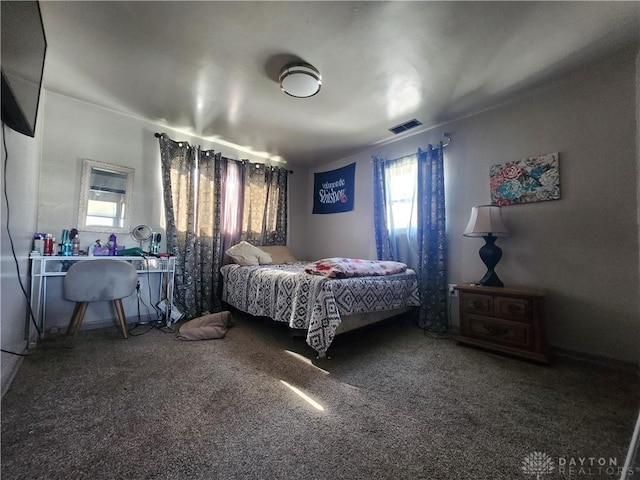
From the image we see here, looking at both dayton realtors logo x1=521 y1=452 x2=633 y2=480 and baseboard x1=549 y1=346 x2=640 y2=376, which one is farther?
baseboard x1=549 y1=346 x2=640 y2=376

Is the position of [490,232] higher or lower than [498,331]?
higher

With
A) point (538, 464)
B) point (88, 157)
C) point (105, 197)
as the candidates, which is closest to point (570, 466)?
point (538, 464)

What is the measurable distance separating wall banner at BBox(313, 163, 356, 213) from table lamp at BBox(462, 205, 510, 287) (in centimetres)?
187

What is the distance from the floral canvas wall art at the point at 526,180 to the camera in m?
2.19

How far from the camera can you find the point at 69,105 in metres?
2.52

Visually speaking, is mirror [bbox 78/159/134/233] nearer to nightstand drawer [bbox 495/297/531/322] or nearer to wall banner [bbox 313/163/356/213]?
wall banner [bbox 313/163/356/213]

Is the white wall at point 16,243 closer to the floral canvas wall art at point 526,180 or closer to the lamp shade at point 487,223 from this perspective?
the lamp shade at point 487,223

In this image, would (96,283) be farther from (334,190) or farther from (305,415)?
(334,190)

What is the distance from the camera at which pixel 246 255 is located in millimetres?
3201

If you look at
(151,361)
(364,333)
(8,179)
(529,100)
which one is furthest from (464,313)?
(8,179)

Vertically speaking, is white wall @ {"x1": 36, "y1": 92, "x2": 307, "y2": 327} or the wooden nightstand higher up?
white wall @ {"x1": 36, "y1": 92, "x2": 307, "y2": 327}

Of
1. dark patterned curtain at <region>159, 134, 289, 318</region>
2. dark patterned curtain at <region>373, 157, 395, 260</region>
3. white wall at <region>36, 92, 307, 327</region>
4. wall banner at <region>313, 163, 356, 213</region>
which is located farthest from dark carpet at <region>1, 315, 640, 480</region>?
wall banner at <region>313, 163, 356, 213</region>

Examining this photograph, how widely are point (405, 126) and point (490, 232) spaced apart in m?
1.61

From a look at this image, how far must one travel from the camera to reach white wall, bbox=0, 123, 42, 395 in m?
1.33
